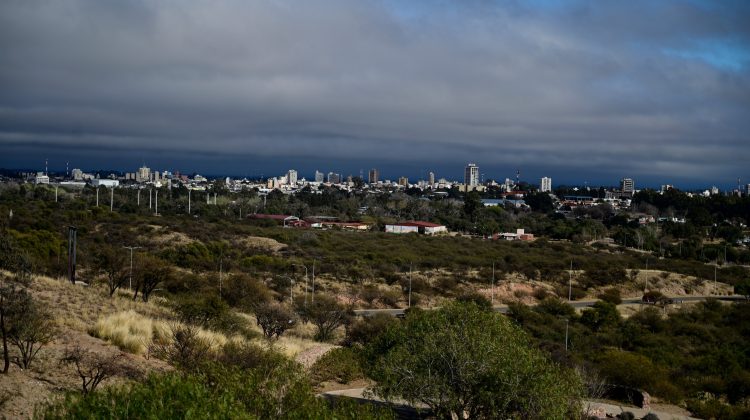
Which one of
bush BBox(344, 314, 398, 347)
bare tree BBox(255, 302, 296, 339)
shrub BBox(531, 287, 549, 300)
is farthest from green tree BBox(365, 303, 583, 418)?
shrub BBox(531, 287, 549, 300)

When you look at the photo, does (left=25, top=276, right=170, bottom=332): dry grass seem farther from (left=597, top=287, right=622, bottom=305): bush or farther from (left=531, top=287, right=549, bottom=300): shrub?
(left=597, top=287, right=622, bottom=305): bush

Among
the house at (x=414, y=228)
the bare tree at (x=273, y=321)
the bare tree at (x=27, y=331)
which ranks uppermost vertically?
the bare tree at (x=27, y=331)

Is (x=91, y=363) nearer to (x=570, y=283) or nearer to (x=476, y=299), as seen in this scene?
(x=476, y=299)

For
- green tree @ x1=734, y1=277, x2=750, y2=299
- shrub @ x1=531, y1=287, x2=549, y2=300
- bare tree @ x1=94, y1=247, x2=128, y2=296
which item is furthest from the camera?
green tree @ x1=734, y1=277, x2=750, y2=299

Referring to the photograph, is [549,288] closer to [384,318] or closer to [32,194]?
[384,318]

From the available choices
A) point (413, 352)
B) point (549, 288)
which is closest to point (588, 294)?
point (549, 288)

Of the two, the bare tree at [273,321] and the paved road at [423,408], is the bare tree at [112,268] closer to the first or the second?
the bare tree at [273,321]

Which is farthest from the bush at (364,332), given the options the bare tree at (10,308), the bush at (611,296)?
the bush at (611,296)
